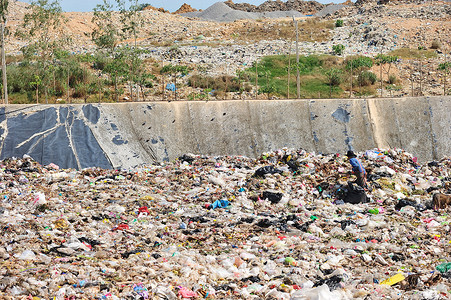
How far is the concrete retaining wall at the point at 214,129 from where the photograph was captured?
11.7 meters

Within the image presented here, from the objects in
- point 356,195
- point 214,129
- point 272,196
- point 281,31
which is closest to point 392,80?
point 281,31

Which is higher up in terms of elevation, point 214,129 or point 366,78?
point 366,78

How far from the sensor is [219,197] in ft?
29.0

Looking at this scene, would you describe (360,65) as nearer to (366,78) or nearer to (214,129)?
(366,78)

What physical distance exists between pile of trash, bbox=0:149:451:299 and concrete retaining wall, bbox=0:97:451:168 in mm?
813

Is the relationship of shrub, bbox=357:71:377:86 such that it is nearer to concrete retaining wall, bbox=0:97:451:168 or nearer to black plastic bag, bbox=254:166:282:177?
concrete retaining wall, bbox=0:97:451:168

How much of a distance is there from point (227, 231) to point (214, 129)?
6188mm

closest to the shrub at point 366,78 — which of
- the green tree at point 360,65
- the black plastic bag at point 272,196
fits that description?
the green tree at point 360,65

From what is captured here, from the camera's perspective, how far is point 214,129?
13.0 meters

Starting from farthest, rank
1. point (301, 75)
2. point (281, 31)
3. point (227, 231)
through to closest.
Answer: point (281, 31) < point (301, 75) < point (227, 231)

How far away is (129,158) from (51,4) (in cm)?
848

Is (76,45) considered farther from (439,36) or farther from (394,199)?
(394,199)

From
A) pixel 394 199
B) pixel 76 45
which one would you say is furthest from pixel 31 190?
pixel 76 45

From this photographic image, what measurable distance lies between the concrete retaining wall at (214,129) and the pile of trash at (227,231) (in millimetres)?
813
